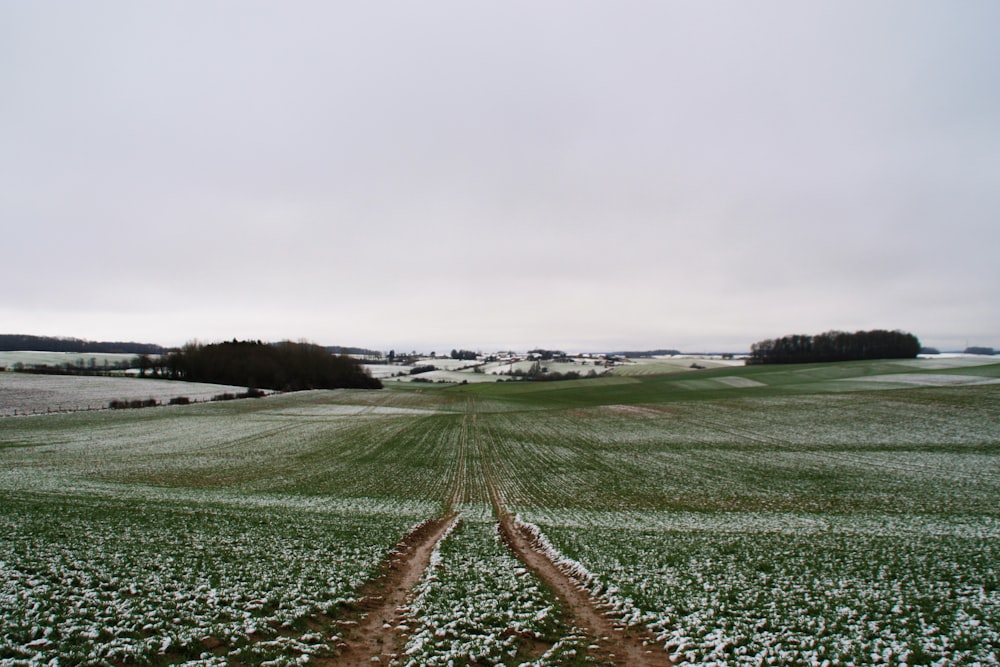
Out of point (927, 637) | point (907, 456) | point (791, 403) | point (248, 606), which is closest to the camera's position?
point (927, 637)

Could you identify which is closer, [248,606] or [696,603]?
[248,606]

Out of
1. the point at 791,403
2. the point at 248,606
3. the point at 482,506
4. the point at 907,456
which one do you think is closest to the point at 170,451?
the point at 482,506

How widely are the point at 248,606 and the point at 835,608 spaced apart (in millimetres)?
12186

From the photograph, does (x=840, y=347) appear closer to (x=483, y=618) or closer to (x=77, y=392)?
(x=483, y=618)

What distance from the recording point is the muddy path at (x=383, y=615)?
830 cm

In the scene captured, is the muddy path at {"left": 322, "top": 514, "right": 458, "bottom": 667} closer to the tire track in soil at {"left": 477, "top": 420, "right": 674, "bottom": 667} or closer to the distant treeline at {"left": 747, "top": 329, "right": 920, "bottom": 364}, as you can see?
the tire track in soil at {"left": 477, "top": 420, "right": 674, "bottom": 667}

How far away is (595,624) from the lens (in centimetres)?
A: 973

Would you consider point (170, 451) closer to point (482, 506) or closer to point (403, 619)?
point (482, 506)

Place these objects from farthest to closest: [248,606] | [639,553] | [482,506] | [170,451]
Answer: [170,451]
[482,506]
[639,553]
[248,606]

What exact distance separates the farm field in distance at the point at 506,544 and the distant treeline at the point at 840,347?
298ft

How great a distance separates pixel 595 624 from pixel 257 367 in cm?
11085

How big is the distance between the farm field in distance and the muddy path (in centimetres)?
17

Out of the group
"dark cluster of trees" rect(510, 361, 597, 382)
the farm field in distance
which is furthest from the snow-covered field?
"dark cluster of trees" rect(510, 361, 597, 382)

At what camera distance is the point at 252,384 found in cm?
10225
